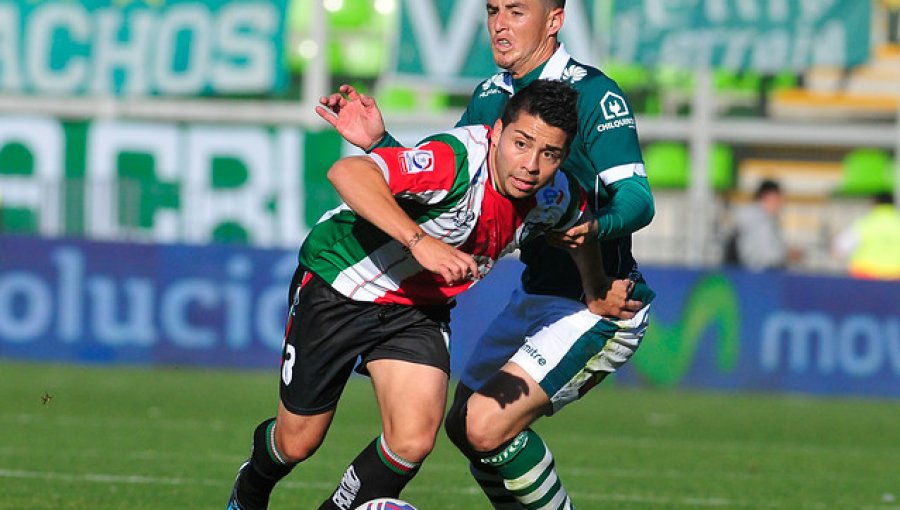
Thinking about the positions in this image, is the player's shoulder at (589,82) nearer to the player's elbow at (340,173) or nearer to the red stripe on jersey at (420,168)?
the red stripe on jersey at (420,168)

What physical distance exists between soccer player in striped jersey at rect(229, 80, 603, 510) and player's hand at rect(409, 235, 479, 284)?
0.28 meters

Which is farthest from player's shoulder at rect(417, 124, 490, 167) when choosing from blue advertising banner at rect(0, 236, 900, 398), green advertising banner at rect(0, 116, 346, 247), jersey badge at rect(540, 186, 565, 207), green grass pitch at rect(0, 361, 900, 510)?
green advertising banner at rect(0, 116, 346, 247)

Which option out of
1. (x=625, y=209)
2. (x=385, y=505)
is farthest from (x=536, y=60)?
(x=385, y=505)

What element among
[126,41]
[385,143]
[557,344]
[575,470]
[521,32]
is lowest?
[575,470]

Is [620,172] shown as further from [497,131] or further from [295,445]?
[295,445]

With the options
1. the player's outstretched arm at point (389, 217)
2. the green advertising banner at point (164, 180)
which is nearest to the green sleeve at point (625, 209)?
the player's outstretched arm at point (389, 217)

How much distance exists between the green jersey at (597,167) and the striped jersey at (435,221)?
0.18m

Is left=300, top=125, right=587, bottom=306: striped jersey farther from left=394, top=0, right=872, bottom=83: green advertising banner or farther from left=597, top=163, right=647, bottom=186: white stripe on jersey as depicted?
left=394, top=0, right=872, bottom=83: green advertising banner

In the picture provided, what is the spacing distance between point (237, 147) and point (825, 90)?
7.45 meters

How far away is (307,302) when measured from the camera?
20.9 ft

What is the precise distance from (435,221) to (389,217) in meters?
0.49

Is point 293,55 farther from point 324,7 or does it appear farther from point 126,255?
point 126,255

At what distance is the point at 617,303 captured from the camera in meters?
6.62

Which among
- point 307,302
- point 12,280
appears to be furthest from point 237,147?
point 307,302
